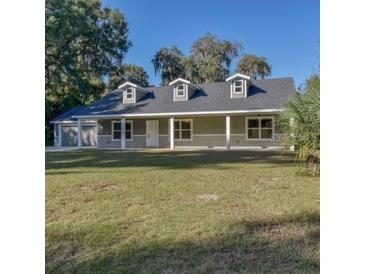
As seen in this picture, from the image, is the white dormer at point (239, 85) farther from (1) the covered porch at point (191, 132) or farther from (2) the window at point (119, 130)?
(2) the window at point (119, 130)

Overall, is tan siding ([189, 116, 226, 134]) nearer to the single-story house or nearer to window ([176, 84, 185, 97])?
the single-story house

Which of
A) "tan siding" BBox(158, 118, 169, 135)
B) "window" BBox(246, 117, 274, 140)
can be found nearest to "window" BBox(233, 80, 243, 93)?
"window" BBox(246, 117, 274, 140)

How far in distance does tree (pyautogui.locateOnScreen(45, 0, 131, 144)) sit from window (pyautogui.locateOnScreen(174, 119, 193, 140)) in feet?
20.2

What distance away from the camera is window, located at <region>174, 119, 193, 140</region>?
22609 mm

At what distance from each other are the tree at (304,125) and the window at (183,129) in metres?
14.2

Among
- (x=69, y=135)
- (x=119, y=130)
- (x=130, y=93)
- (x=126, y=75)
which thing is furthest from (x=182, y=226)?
(x=126, y=75)

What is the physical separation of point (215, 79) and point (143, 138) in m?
16.2

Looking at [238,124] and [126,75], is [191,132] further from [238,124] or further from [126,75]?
[126,75]

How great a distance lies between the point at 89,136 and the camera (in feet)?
87.3

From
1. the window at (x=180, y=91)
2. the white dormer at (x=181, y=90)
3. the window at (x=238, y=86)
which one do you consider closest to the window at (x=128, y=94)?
the white dormer at (x=181, y=90)

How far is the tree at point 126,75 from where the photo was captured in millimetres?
34369

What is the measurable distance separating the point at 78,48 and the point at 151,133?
23.4 feet
